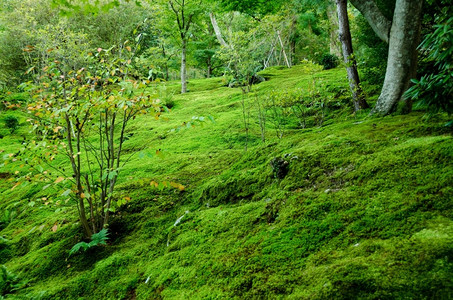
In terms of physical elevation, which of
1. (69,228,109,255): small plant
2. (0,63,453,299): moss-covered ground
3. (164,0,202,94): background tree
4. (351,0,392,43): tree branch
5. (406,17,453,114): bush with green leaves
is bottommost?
(69,228,109,255): small plant

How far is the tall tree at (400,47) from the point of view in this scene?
11.3ft

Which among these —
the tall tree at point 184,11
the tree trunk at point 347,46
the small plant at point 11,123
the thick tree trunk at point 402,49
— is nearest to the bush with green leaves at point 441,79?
the thick tree trunk at point 402,49

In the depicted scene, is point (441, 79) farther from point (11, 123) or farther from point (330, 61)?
point (11, 123)

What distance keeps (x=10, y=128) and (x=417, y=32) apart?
49.8 ft

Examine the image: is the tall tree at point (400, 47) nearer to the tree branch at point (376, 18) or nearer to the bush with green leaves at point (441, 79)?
the tree branch at point (376, 18)

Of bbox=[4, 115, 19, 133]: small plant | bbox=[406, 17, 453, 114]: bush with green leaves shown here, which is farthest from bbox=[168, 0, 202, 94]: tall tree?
bbox=[406, 17, 453, 114]: bush with green leaves

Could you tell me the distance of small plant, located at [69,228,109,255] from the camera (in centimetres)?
288

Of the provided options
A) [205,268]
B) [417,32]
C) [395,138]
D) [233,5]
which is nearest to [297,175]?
[395,138]

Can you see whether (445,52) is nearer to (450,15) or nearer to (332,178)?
(450,15)

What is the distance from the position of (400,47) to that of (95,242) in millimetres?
4641

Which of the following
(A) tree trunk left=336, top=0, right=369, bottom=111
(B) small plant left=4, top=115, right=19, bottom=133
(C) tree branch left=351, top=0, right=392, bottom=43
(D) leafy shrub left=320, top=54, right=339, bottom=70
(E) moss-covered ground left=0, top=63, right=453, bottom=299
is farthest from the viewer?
(D) leafy shrub left=320, top=54, right=339, bottom=70

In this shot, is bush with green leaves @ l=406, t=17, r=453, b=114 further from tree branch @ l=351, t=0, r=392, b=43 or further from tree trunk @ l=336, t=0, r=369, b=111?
tree trunk @ l=336, t=0, r=369, b=111

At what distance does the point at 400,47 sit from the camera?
359 centimetres

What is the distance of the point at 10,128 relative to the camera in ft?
39.5
